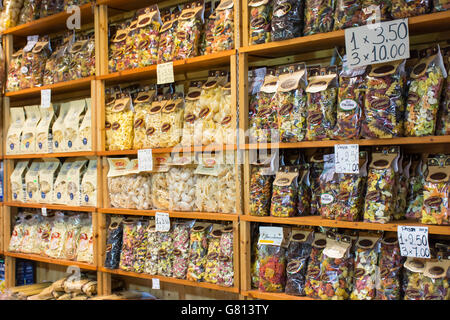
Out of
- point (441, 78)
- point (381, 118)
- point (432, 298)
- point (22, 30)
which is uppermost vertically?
point (22, 30)

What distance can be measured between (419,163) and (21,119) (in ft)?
9.26

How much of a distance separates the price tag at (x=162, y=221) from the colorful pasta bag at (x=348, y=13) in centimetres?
140

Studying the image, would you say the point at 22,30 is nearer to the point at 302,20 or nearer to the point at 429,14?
the point at 302,20

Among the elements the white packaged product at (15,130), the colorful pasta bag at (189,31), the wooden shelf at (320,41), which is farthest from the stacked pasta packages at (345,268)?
the white packaged product at (15,130)

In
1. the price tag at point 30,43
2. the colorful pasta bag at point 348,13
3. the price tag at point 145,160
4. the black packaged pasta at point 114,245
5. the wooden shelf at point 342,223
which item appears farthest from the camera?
the price tag at point 30,43

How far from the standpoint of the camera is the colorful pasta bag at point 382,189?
222 cm

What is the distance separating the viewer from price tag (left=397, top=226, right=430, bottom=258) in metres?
2.08

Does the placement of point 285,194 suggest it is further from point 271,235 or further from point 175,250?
point 175,250

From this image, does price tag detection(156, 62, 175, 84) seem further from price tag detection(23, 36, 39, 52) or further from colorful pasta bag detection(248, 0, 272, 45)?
price tag detection(23, 36, 39, 52)

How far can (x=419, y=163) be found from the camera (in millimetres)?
2352

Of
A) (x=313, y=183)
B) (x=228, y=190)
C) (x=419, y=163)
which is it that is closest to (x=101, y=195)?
(x=228, y=190)

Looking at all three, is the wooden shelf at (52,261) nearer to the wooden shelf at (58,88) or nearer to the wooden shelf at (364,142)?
the wooden shelf at (58,88)

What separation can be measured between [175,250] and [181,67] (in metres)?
1.04

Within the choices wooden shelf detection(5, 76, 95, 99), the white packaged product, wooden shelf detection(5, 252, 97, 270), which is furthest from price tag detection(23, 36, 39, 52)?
wooden shelf detection(5, 252, 97, 270)
